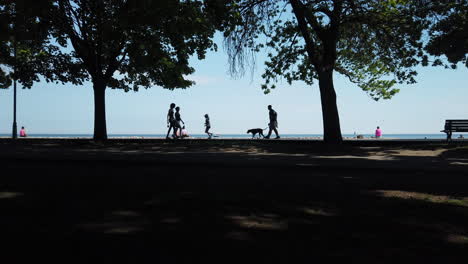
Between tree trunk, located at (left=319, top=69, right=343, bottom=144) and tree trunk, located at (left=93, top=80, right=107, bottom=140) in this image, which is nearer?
tree trunk, located at (left=319, top=69, right=343, bottom=144)

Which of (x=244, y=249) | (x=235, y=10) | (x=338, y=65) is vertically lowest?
(x=244, y=249)

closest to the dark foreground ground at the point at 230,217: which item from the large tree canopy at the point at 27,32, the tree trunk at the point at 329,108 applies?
the tree trunk at the point at 329,108

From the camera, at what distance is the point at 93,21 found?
16.8m

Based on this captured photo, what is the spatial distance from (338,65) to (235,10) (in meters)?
9.48

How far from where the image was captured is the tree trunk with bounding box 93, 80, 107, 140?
2145 centimetres

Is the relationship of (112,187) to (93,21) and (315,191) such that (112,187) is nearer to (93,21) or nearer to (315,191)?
(315,191)

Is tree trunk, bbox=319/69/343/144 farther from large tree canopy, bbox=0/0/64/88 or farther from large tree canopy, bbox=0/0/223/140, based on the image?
large tree canopy, bbox=0/0/64/88

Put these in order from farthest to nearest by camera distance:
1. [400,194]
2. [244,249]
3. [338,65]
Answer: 1. [338,65]
2. [400,194]
3. [244,249]

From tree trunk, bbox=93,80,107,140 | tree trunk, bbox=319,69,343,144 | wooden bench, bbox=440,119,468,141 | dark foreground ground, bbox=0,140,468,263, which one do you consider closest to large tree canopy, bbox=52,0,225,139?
tree trunk, bbox=93,80,107,140

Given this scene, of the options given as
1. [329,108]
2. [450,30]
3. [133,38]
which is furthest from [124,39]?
[450,30]

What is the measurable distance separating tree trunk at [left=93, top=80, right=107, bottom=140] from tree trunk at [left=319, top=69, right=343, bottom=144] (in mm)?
13352

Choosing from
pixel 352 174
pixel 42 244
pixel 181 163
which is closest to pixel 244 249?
pixel 42 244

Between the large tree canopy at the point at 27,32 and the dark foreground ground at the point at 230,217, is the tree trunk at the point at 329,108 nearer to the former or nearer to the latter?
the dark foreground ground at the point at 230,217

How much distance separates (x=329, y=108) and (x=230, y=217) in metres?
13.8
